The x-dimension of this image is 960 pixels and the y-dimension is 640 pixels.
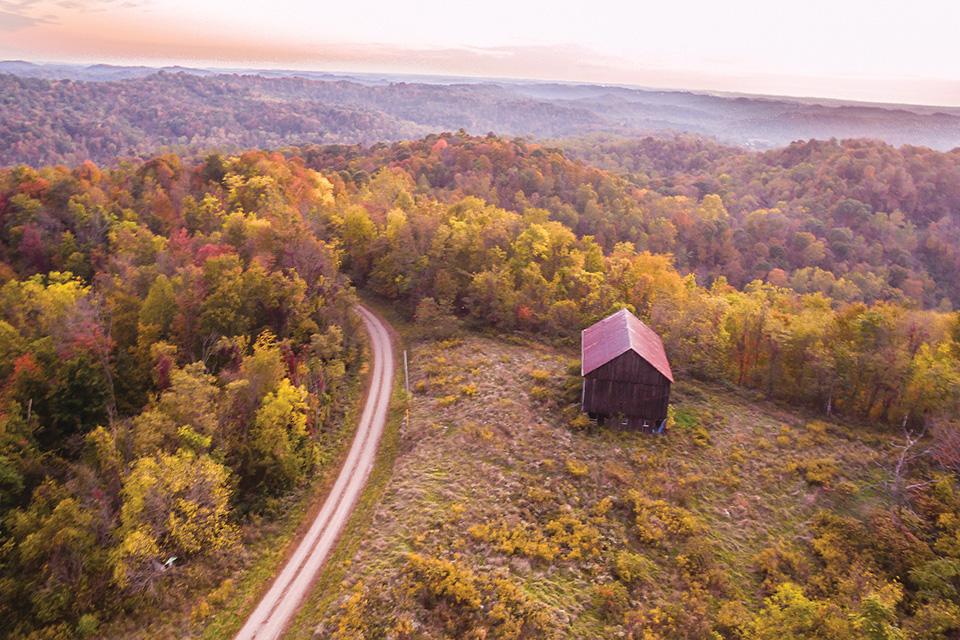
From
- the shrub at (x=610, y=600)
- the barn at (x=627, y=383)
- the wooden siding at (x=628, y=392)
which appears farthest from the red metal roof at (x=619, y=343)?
the shrub at (x=610, y=600)

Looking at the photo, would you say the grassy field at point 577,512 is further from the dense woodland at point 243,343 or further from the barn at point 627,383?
the dense woodland at point 243,343

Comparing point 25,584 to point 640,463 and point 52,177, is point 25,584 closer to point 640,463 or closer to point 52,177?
point 640,463

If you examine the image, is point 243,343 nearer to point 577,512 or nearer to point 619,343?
point 577,512

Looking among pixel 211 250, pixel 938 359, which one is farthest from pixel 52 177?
pixel 938 359

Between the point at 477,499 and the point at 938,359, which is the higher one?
the point at 938,359

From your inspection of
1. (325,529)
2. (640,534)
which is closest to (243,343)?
(325,529)

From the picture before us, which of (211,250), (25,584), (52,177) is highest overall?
(52,177)

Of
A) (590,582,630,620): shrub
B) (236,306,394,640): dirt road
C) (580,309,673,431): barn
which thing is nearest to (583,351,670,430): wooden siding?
(580,309,673,431): barn
